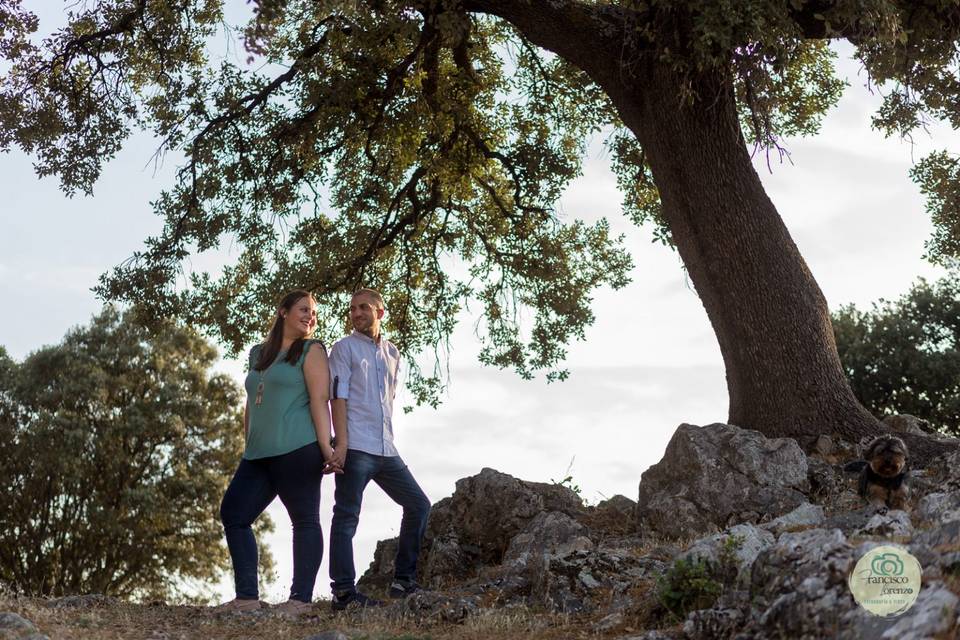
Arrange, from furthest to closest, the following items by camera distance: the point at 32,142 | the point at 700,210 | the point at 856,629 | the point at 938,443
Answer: the point at 32,142 → the point at 700,210 → the point at 938,443 → the point at 856,629

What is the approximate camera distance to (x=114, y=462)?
93.4ft

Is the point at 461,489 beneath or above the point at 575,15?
beneath

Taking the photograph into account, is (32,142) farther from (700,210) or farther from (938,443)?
(938,443)

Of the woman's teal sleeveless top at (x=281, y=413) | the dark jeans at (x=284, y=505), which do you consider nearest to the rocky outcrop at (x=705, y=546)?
the dark jeans at (x=284, y=505)

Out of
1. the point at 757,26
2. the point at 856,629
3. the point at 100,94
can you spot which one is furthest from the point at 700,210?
the point at 100,94

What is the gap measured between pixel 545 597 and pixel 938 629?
4.20 metres

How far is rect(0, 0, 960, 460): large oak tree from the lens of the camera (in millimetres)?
13039

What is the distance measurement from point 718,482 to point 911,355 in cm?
1821

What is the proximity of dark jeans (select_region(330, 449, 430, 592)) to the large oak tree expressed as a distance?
4.77 m

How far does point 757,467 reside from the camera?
38.2 ft

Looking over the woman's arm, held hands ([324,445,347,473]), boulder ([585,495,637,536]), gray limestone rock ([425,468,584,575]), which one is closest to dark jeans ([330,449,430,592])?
held hands ([324,445,347,473])

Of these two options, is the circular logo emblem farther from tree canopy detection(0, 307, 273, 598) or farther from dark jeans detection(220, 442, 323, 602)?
tree canopy detection(0, 307, 273, 598)

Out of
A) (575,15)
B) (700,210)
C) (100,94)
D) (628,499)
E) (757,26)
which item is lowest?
(628,499)

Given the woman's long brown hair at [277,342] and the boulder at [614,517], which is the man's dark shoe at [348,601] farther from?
the boulder at [614,517]
